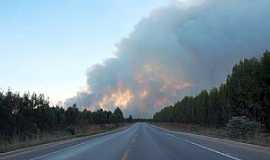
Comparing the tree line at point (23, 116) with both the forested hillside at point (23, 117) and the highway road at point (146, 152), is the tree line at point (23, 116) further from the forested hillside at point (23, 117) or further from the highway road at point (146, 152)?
the highway road at point (146, 152)

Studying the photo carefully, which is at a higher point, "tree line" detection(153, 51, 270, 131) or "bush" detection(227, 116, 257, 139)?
"tree line" detection(153, 51, 270, 131)

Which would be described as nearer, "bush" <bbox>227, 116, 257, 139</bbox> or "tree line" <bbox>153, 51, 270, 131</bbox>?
"bush" <bbox>227, 116, 257, 139</bbox>

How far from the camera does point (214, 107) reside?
301 feet

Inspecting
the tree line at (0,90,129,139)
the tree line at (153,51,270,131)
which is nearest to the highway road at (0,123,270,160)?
the tree line at (0,90,129,139)

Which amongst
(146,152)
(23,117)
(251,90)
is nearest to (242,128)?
(251,90)

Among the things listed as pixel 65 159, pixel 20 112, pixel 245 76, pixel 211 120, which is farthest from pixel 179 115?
pixel 65 159

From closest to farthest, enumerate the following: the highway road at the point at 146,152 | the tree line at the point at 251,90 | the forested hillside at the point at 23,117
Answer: the highway road at the point at 146,152 → the forested hillside at the point at 23,117 → the tree line at the point at 251,90

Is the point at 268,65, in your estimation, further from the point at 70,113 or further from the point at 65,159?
the point at 70,113

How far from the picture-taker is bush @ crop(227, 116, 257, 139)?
4365 centimetres

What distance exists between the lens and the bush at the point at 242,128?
43650mm

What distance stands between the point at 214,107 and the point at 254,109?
102 ft

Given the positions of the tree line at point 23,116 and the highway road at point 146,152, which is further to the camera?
the tree line at point 23,116

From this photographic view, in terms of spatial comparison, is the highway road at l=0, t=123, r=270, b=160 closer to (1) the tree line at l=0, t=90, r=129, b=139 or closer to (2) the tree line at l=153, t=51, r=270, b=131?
(1) the tree line at l=0, t=90, r=129, b=139

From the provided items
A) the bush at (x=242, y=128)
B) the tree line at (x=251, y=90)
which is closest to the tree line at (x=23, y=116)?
the bush at (x=242, y=128)
